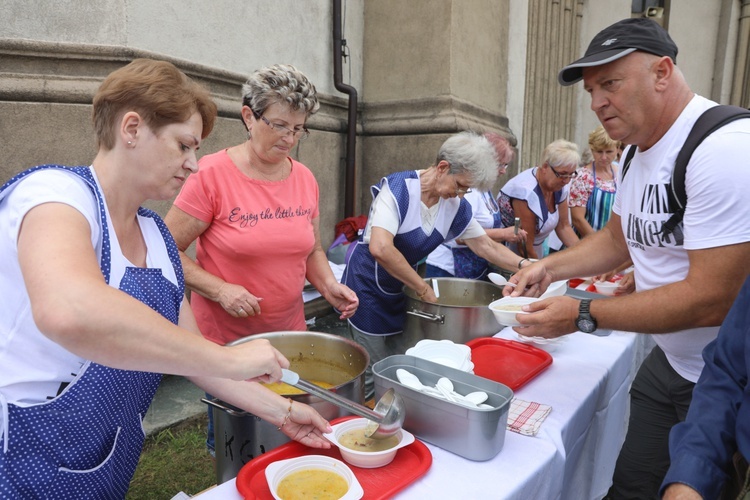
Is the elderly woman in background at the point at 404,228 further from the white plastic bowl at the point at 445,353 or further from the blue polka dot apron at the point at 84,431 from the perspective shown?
the blue polka dot apron at the point at 84,431

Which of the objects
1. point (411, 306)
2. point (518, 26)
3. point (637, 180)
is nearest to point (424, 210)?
point (411, 306)

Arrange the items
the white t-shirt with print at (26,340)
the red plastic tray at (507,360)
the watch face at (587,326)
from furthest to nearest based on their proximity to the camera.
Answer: the red plastic tray at (507,360)
the watch face at (587,326)
the white t-shirt with print at (26,340)

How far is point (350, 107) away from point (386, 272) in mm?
2825

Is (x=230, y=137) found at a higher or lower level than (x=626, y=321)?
higher

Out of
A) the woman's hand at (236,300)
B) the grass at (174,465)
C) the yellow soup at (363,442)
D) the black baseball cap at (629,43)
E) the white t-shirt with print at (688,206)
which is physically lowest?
the grass at (174,465)

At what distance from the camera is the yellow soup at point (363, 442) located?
1.31 metres

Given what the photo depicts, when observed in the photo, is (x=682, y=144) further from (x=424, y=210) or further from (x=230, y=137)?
(x=230, y=137)

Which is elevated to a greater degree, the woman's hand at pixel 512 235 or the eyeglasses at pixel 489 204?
the eyeglasses at pixel 489 204

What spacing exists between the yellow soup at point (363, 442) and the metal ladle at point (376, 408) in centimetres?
1

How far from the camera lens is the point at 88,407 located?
1124mm

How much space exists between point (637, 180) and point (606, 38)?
0.50 m

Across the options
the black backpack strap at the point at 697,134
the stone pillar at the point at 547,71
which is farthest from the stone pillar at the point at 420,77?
the black backpack strap at the point at 697,134

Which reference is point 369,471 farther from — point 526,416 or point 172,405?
point 172,405

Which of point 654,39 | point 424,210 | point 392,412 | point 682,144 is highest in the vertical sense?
point 654,39
